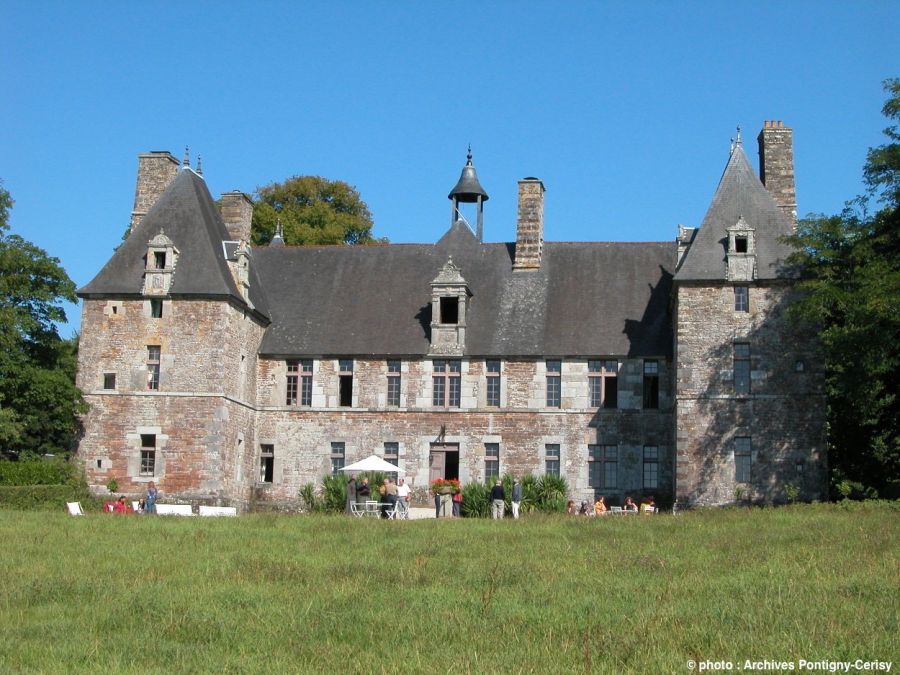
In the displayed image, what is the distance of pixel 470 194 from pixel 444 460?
12.3 metres

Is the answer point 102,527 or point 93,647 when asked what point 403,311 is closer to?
point 102,527

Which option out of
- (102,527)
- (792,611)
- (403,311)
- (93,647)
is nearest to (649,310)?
(403,311)

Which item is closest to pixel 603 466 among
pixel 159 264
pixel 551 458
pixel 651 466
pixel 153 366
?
pixel 651 466

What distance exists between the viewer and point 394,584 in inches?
593

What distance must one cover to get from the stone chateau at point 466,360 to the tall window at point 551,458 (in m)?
0.04

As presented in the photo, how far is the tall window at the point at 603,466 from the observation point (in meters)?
34.7

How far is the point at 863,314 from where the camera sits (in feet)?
90.4

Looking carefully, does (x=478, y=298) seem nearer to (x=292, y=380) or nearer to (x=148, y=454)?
(x=292, y=380)

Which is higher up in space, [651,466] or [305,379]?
[305,379]

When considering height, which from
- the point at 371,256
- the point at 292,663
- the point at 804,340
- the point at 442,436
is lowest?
the point at 292,663

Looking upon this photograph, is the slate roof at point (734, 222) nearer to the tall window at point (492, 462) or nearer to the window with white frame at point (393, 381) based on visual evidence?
the tall window at point (492, 462)

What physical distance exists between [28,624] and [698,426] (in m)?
22.5

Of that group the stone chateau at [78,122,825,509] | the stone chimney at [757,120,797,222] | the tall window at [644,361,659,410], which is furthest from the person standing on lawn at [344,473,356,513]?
the stone chimney at [757,120,797,222]

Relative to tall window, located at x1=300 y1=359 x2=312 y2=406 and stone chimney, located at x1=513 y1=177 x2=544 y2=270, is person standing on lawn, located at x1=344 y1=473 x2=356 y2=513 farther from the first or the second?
stone chimney, located at x1=513 y1=177 x2=544 y2=270
